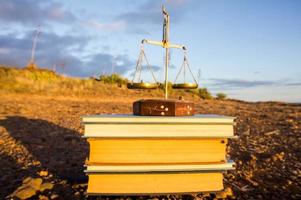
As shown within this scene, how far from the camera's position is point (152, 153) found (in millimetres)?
4215

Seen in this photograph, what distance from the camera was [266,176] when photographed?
5.41m

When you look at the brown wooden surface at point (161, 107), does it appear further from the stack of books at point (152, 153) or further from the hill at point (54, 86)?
the hill at point (54, 86)

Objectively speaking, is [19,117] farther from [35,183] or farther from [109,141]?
[109,141]

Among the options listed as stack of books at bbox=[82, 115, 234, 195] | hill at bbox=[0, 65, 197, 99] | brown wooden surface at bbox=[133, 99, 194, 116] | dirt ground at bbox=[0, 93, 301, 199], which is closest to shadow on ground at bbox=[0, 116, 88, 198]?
dirt ground at bbox=[0, 93, 301, 199]

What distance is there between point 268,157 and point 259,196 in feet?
7.09

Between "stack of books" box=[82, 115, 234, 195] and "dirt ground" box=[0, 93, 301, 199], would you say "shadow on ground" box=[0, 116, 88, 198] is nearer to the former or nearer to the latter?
"dirt ground" box=[0, 93, 301, 199]

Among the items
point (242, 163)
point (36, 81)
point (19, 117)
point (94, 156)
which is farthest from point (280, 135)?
point (36, 81)

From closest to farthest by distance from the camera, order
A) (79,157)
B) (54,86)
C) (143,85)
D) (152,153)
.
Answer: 1. (152,153)
2. (143,85)
3. (79,157)
4. (54,86)

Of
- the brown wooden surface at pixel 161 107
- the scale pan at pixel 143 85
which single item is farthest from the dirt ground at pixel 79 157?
the scale pan at pixel 143 85

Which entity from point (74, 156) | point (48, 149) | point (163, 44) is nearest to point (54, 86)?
point (48, 149)

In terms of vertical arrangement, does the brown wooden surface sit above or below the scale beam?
below

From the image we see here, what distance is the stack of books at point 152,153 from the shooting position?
4.09 m

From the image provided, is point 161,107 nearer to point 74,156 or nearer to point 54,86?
point 74,156

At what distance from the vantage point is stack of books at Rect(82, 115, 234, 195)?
4.09 metres
